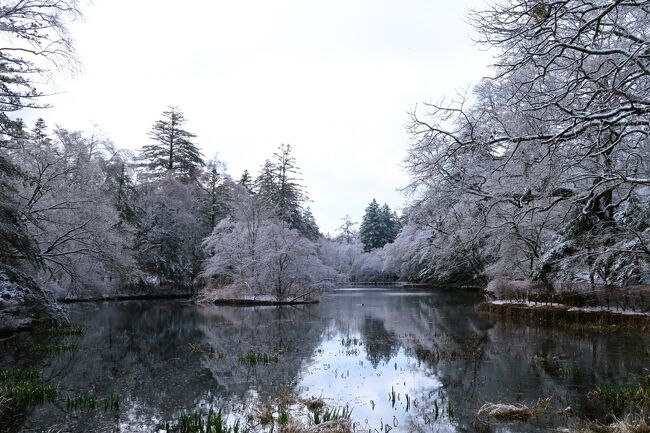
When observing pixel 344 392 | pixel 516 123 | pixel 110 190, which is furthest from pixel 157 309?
pixel 516 123

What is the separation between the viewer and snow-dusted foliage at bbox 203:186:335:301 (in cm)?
3070

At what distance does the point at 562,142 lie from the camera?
28.7 feet

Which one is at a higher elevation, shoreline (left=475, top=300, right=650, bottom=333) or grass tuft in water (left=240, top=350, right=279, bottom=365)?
shoreline (left=475, top=300, right=650, bottom=333)

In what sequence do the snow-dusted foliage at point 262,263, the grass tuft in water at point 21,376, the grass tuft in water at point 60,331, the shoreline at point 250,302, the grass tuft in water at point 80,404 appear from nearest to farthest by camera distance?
the grass tuft in water at point 80,404
the grass tuft in water at point 21,376
the grass tuft in water at point 60,331
the shoreline at point 250,302
the snow-dusted foliage at point 262,263

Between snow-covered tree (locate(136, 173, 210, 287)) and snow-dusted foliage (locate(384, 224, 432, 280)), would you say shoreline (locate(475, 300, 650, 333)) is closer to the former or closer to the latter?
snow-dusted foliage (locate(384, 224, 432, 280))

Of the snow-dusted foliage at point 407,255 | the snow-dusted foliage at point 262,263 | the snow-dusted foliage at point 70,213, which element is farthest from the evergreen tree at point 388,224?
the snow-dusted foliage at point 70,213

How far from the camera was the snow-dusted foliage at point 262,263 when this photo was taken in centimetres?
3070

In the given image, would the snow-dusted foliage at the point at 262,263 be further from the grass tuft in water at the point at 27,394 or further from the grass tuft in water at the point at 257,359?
the grass tuft in water at the point at 27,394

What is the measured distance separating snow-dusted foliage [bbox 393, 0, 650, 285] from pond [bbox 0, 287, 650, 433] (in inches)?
113

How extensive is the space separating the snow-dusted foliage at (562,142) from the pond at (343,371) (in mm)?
2863

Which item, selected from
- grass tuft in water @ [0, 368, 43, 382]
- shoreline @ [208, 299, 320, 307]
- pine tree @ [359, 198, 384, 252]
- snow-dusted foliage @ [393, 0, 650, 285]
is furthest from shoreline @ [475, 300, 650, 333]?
pine tree @ [359, 198, 384, 252]

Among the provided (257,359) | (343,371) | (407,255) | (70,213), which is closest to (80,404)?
(257,359)

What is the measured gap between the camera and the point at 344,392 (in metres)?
8.69

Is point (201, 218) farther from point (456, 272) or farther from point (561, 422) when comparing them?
point (561, 422)
